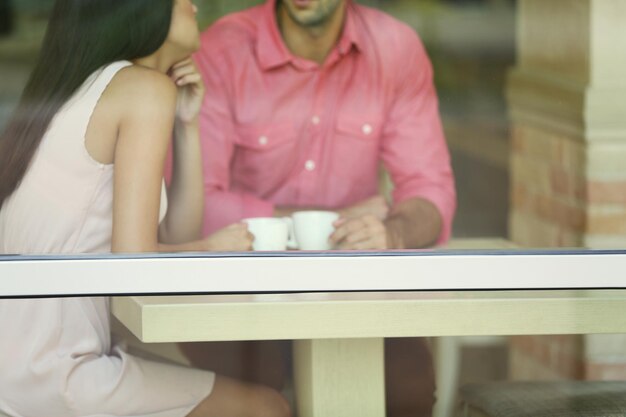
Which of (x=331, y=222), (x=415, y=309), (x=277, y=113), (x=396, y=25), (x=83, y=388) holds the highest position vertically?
(x=396, y=25)

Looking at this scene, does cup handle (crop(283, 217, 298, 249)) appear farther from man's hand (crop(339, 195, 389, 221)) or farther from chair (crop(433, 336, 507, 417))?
chair (crop(433, 336, 507, 417))

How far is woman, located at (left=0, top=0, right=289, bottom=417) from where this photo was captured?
2.29 metres

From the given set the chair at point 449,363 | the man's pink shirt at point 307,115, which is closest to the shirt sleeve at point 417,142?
the man's pink shirt at point 307,115

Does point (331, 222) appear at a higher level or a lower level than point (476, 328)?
higher

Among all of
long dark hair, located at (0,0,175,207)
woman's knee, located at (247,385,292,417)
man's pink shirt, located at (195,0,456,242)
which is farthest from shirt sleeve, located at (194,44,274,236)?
woman's knee, located at (247,385,292,417)

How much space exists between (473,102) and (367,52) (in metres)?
0.23

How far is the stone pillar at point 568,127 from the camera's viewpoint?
7.80 feet

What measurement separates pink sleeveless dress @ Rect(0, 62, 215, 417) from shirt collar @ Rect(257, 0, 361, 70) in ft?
0.87

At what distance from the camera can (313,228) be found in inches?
92.9

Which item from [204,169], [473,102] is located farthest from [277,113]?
[473,102]

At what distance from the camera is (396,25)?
2365 millimetres

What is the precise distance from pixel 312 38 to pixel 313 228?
371mm

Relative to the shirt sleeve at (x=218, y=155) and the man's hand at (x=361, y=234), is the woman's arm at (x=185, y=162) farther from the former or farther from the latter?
the man's hand at (x=361, y=234)

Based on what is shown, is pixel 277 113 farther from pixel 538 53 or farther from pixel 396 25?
pixel 538 53
